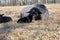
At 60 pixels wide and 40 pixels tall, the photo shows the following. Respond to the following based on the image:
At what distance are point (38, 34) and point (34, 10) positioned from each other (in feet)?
13.1

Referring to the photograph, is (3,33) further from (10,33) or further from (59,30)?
(59,30)

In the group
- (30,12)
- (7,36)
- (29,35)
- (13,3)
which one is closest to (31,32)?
(29,35)

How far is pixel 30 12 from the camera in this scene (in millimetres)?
10500

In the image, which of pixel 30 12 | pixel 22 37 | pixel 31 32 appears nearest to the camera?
pixel 22 37

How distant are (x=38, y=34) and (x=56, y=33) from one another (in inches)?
21.0

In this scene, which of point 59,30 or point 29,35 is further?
point 59,30

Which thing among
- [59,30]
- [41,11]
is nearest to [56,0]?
[41,11]

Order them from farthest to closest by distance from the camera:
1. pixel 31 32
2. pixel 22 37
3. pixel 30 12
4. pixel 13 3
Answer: pixel 13 3
pixel 30 12
pixel 31 32
pixel 22 37

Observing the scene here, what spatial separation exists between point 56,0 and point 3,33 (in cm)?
2364

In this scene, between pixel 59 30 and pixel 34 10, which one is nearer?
pixel 59 30

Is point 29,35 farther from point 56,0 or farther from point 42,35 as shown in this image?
point 56,0

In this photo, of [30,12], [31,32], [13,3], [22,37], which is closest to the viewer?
[22,37]

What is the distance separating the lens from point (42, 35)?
262 inches

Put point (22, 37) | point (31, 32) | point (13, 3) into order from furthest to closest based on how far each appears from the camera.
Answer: point (13, 3), point (31, 32), point (22, 37)
